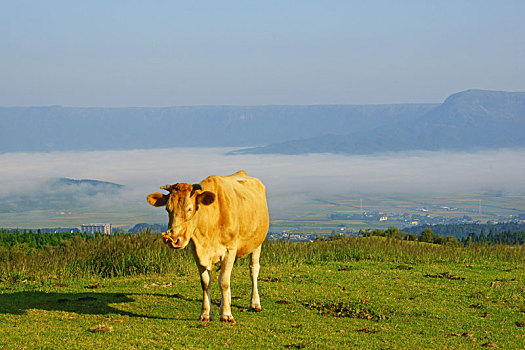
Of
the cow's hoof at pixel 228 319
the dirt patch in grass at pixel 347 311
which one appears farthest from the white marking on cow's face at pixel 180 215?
the dirt patch in grass at pixel 347 311

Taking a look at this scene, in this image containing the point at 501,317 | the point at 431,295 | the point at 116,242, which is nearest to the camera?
the point at 501,317

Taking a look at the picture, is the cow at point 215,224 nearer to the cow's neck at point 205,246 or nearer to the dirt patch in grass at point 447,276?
the cow's neck at point 205,246

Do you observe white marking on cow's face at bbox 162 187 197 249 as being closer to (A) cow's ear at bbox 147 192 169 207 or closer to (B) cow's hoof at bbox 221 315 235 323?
(A) cow's ear at bbox 147 192 169 207

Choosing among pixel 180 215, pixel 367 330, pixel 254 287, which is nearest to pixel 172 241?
pixel 180 215

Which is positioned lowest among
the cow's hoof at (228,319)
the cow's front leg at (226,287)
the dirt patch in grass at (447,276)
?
the dirt patch in grass at (447,276)

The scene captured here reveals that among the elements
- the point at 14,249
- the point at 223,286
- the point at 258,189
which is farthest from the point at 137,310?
the point at 14,249

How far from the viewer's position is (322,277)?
64.5ft

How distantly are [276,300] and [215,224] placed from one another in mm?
3828

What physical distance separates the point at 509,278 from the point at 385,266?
13.7 ft

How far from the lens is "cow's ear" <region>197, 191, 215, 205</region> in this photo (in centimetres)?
1186

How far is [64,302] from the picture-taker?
14406 mm

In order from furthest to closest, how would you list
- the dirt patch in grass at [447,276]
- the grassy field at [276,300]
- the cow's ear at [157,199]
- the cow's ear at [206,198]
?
the dirt patch in grass at [447,276] → the cow's ear at [157,199] → the cow's ear at [206,198] → the grassy field at [276,300]

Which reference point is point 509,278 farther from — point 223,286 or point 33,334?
point 33,334

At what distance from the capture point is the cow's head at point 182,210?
1151cm
